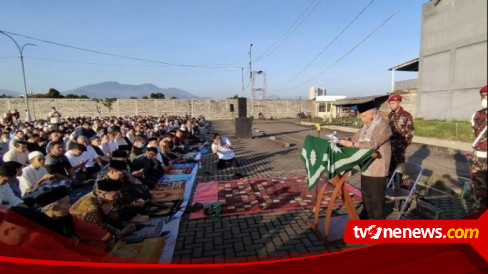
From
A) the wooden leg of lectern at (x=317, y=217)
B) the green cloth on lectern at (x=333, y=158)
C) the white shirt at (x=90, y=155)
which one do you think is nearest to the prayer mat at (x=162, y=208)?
the wooden leg of lectern at (x=317, y=217)

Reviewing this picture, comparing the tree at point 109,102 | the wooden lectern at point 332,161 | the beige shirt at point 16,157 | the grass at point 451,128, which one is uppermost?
the tree at point 109,102

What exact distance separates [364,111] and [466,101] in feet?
5.41

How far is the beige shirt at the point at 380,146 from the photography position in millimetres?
2520

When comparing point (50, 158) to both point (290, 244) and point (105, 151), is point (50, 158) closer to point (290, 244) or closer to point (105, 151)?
Answer: point (105, 151)

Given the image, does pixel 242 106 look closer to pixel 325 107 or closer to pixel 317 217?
pixel 317 217

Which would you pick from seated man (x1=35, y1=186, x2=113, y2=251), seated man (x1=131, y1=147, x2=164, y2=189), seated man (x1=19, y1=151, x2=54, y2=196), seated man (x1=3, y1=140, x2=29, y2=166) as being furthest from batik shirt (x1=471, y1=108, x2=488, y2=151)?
seated man (x1=3, y1=140, x2=29, y2=166)

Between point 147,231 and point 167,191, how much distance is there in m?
1.83

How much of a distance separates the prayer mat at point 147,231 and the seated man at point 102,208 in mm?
96

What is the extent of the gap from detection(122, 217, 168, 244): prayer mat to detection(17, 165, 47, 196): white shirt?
6.47ft

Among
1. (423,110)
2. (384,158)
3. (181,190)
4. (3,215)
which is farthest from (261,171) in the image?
(3,215)

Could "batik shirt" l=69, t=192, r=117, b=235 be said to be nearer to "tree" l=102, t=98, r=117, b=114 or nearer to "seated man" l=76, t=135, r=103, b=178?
"seated man" l=76, t=135, r=103, b=178

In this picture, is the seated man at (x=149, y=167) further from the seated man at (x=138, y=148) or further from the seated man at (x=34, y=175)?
the seated man at (x=34, y=175)

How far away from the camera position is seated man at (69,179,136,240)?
9.14 ft

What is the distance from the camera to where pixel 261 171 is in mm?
7055
